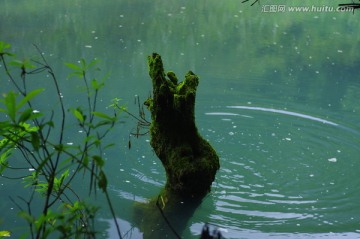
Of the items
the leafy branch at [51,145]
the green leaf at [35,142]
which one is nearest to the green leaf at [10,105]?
the leafy branch at [51,145]

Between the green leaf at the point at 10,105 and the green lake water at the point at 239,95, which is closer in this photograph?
the green leaf at the point at 10,105

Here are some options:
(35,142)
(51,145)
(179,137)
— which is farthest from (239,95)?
(35,142)

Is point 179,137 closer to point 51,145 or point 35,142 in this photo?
point 51,145

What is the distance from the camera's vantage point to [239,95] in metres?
9.10

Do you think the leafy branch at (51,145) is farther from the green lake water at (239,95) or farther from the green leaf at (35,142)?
the green lake water at (239,95)

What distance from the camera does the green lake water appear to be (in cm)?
548

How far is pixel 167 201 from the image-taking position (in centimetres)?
525

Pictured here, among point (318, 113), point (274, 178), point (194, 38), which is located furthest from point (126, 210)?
point (194, 38)

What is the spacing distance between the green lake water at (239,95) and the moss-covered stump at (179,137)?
1.34 ft

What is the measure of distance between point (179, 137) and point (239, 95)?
4.11 meters

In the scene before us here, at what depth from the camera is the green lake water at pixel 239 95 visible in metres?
5.48

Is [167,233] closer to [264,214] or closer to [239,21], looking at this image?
[264,214]

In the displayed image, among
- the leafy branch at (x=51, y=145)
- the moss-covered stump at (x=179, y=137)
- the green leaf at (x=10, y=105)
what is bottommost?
the moss-covered stump at (x=179, y=137)

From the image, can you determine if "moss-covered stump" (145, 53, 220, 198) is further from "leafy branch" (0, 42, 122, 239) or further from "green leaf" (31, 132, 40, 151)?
"green leaf" (31, 132, 40, 151)
